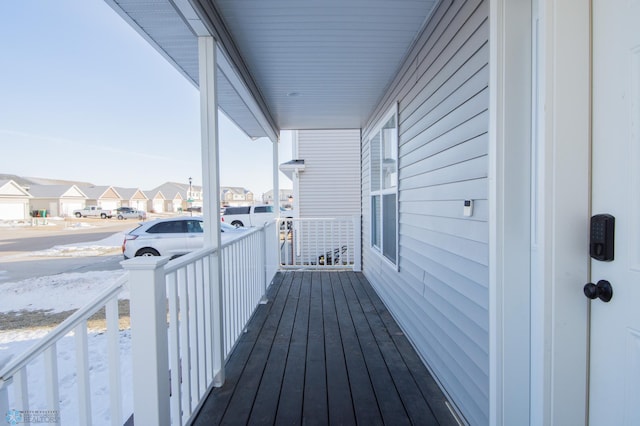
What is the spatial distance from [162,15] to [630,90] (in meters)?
2.33

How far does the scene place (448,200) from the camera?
1.98 meters

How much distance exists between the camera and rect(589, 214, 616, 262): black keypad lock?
3.26 feet

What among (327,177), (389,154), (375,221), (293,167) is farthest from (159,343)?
(327,177)

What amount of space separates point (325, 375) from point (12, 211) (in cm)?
199

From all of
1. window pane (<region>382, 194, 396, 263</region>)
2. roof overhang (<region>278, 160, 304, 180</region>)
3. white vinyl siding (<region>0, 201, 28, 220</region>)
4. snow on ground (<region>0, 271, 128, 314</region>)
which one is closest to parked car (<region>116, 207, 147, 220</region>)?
snow on ground (<region>0, 271, 128, 314</region>)

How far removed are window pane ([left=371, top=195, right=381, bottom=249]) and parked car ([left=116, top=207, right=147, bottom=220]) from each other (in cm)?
354

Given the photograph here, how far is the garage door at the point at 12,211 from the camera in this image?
1442 mm

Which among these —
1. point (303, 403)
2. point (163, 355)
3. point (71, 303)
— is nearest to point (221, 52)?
point (163, 355)

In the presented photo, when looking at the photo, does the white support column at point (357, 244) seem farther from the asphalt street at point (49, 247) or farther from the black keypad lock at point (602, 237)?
the black keypad lock at point (602, 237)

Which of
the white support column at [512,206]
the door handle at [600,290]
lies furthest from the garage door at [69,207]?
the door handle at [600,290]

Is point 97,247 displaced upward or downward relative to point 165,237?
downward

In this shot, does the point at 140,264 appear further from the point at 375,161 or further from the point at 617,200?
the point at 375,161

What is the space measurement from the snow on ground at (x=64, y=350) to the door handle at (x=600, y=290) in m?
1.73

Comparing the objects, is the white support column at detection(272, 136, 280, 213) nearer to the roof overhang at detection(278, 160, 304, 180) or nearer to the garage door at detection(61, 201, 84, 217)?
the roof overhang at detection(278, 160, 304, 180)
